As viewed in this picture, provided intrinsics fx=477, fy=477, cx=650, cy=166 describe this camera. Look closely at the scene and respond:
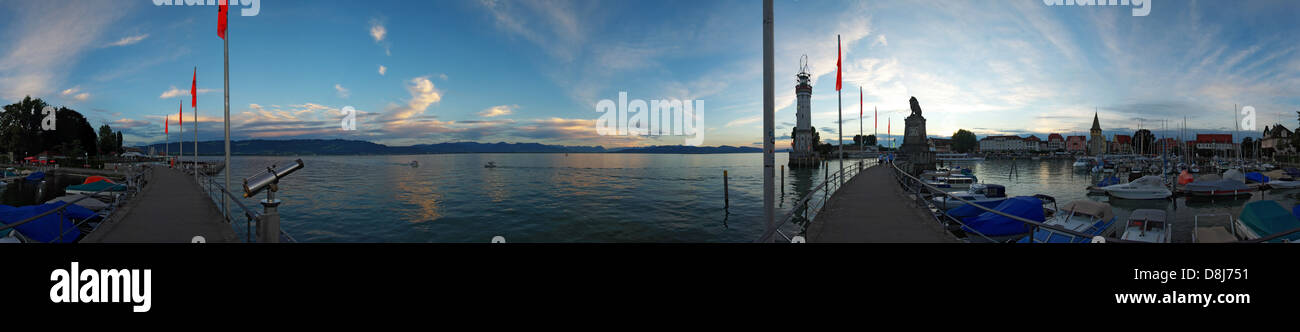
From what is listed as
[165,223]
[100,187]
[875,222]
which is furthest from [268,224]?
[100,187]

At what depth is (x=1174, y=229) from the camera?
805 inches

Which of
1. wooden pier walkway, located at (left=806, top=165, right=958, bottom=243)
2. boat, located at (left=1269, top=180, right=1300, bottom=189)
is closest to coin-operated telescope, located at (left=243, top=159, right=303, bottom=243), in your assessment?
wooden pier walkway, located at (left=806, top=165, right=958, bottom=243)

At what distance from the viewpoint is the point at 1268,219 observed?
14156 mm

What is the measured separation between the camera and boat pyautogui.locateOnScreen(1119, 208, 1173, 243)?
1413 centimetres

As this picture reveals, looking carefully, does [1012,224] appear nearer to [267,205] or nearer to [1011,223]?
[1011,223]

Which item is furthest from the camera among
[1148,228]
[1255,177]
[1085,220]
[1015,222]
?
[1255,177]

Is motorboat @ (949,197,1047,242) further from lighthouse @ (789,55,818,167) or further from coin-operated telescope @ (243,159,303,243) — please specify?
lighthouse @ (789,55,818,167)

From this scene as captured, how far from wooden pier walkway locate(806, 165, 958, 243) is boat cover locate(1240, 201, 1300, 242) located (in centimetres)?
996

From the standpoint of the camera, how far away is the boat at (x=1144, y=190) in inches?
1227

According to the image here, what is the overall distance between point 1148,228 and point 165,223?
91.4 feet
